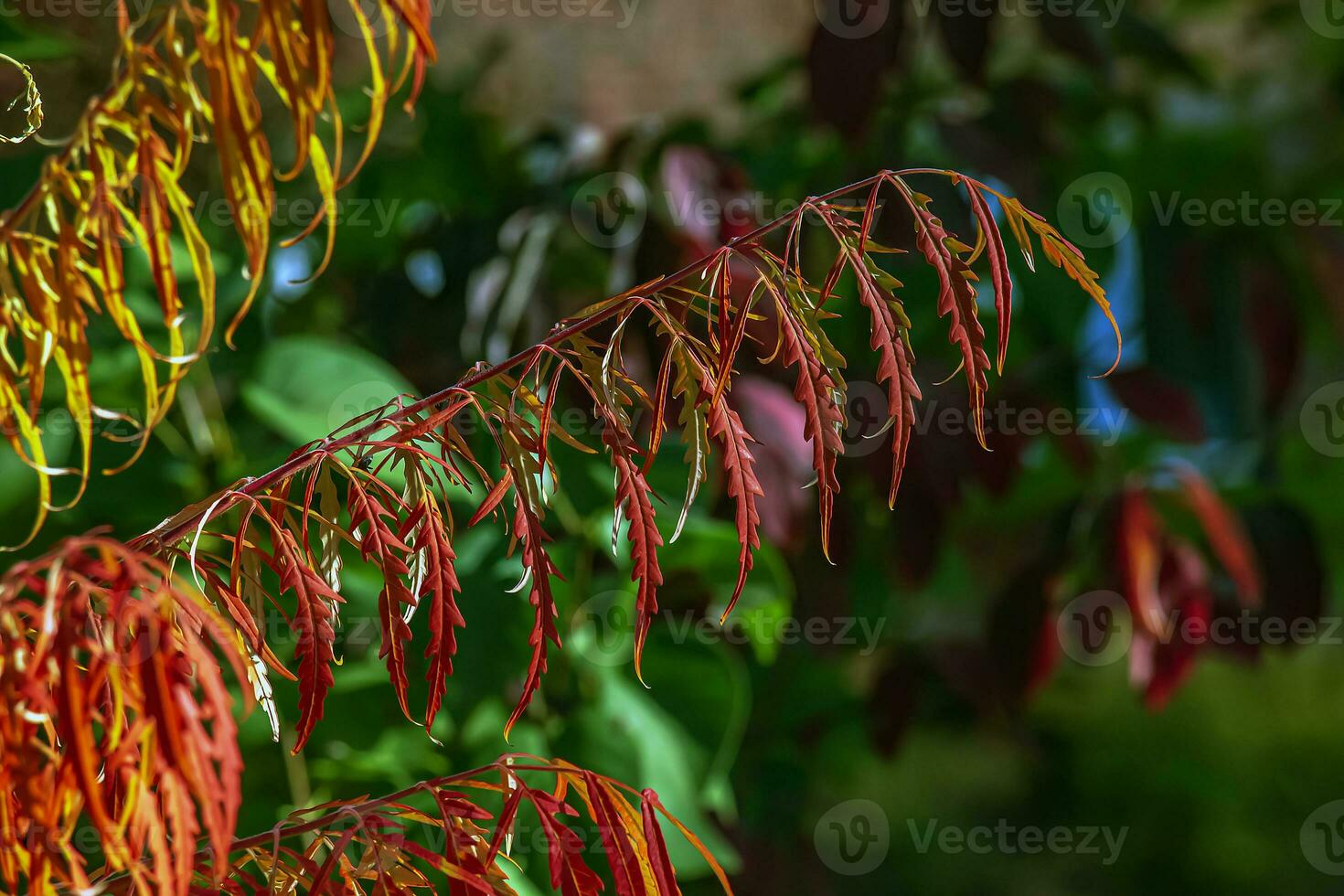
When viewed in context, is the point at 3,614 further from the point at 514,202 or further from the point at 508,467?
the point at 514,202

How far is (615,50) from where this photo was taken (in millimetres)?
2096

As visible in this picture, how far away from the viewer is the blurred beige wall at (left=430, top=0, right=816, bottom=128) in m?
1.98

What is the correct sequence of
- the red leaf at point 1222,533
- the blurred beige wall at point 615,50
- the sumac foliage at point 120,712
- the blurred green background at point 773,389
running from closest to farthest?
the sumac foliage at point 120,712 → the blurred green background at point 773,389 → the red leaf at point 1222,533 → the blurred beige wall at point 615,50

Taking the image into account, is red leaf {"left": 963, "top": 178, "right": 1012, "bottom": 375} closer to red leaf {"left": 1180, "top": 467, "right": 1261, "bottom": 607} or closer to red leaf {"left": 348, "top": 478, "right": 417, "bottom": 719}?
red leaf {"left": 348, "top": 478, "right": 417, "bottom": 719}

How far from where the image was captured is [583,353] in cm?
38

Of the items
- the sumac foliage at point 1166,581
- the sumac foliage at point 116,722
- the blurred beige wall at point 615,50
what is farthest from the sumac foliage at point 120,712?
the blurred beige wall at point 615,50

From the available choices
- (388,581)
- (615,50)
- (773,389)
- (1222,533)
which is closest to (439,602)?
(388,581)

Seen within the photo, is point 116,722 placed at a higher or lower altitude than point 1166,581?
higher

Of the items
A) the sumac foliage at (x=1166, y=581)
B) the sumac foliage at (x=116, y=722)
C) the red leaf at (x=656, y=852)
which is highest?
the sumac foliage at (x=116, y=722)

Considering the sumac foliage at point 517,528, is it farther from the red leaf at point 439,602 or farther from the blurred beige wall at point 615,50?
the blurred beige wall at point 615,50

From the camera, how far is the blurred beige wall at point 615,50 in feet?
6.48

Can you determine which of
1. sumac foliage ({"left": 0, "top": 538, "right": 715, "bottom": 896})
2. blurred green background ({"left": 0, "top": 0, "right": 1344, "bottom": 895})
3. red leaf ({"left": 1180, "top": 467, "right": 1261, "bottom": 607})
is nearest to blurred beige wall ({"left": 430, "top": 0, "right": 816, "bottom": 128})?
blurred green background ({"left": 0, "top": 0, "right": 1344, "bottom": 895})

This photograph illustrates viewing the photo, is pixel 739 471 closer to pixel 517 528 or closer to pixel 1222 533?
pixel 517 528

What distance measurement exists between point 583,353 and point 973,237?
702 mm
